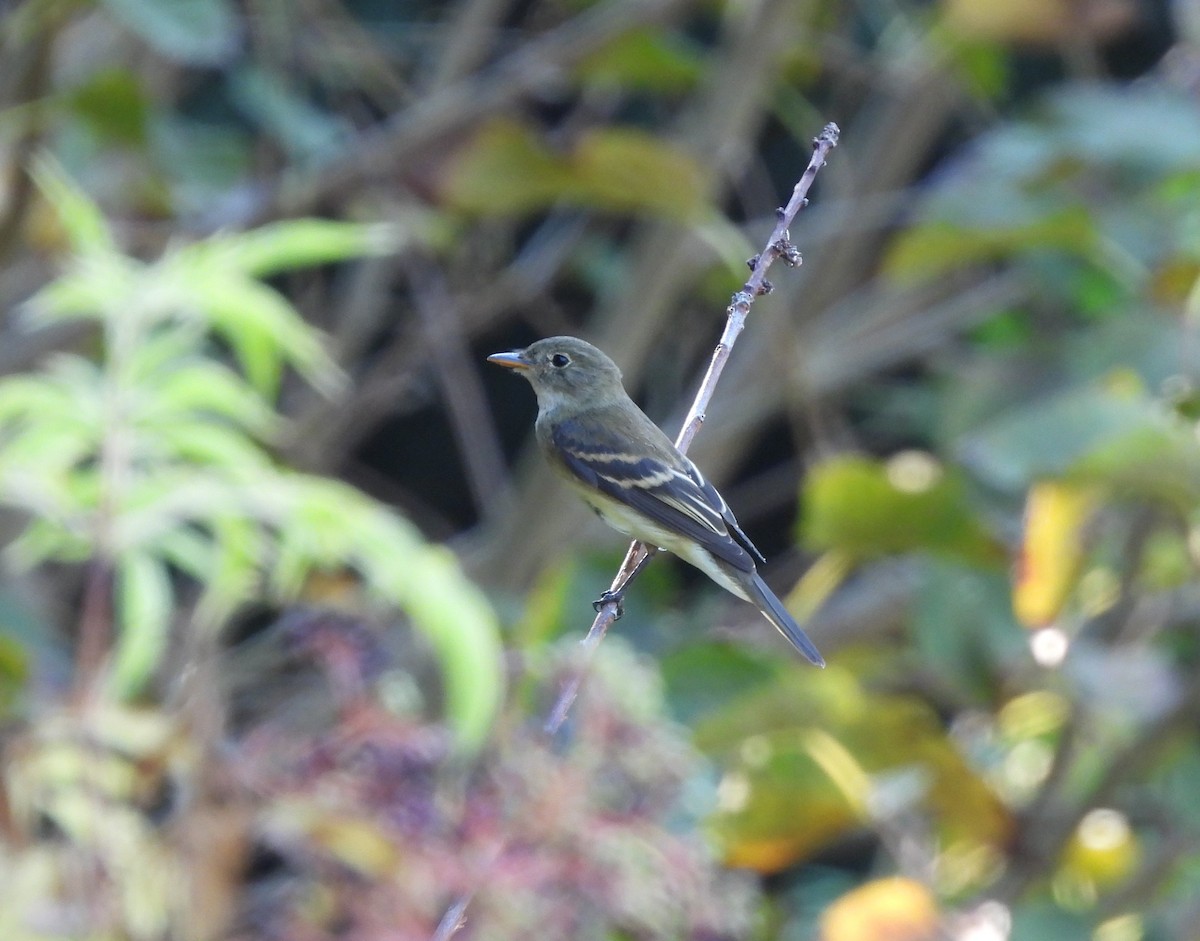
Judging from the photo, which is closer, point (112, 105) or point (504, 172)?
point (112, 105)

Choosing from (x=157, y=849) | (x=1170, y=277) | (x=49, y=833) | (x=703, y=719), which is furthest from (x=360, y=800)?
(x=1170, y=277)

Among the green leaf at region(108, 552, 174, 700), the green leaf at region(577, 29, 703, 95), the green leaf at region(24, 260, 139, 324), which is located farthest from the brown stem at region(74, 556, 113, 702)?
the green leaf at region(577, 29, 703, 95)

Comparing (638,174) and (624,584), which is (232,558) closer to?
(624,584)

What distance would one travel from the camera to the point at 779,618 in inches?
121

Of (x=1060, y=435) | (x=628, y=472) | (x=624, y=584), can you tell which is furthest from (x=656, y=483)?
(x=1060, y=435)

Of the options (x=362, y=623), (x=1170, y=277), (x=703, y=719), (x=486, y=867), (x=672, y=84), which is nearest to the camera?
(x=486, y=867)

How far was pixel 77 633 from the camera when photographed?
4.94m

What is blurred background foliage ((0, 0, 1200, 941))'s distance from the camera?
199 cm

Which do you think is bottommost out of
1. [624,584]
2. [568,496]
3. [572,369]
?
[568,496]

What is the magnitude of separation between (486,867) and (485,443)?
361 centimetres

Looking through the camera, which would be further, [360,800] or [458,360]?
[458,360]

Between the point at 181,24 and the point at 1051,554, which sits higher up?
the point at 181,24

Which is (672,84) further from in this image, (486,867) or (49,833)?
(486,867)

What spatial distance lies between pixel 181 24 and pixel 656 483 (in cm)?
155
